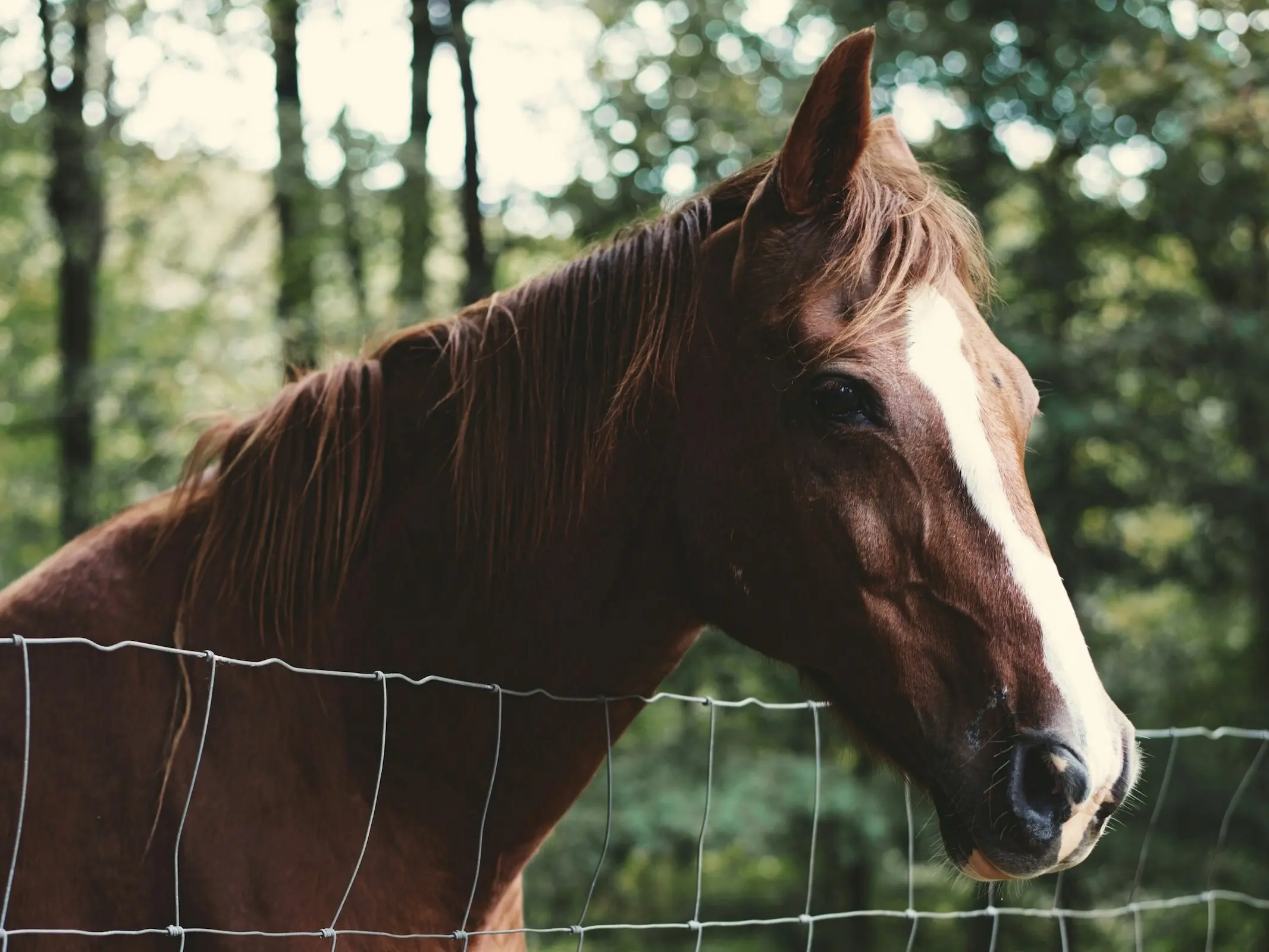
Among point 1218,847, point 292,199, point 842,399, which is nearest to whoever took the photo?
point 842,399

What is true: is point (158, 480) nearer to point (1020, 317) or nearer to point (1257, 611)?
point (1020, 317)

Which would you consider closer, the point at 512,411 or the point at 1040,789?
the point at 1040,789

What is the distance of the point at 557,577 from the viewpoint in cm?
185

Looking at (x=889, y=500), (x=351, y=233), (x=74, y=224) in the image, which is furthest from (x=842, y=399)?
(x=74, y=224)

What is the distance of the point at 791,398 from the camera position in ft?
5.54

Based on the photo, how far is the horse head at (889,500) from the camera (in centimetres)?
144

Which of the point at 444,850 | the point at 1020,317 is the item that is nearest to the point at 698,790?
the point at 1020,317

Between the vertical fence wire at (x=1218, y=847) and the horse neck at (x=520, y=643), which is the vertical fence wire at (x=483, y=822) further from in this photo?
the vertical fence wire at (x=1218, y=847)

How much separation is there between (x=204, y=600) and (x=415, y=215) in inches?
294

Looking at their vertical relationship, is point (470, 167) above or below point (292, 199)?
above

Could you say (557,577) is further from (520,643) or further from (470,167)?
(470,167)

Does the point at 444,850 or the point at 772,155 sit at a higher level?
the point at 772,155

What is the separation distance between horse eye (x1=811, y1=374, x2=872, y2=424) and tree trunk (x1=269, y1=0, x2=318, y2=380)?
6.86m

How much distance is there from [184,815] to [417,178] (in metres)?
7.73
